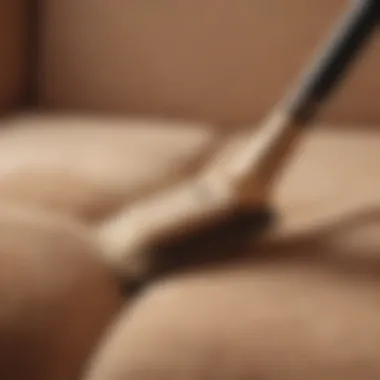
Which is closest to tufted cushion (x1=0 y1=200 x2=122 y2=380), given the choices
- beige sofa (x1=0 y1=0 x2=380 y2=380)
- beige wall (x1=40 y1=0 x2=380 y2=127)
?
beige sofa (x1=0 y1=0 x2=380 y2=380)

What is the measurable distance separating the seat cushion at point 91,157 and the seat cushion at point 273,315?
0.64ft

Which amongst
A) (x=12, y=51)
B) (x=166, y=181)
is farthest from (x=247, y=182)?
(x=12, y=51)

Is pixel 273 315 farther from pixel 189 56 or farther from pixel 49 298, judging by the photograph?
pixel 189 56

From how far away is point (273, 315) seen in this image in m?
0.65

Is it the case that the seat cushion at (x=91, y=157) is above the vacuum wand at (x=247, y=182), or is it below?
above

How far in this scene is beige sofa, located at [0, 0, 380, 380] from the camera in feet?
2.05

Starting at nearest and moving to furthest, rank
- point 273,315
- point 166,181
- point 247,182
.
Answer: point 273,315, point 247,182, point 166,181

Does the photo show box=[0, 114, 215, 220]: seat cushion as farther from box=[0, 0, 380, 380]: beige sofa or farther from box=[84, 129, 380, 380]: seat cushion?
box=[84, 129, 380, 380]: seat cushion

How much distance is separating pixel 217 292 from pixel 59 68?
34.8 inches

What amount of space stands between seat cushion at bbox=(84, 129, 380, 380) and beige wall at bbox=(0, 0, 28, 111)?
0.72m

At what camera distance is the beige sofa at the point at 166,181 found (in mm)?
625

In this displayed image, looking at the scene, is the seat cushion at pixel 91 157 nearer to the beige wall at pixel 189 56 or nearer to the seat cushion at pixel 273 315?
the beige wall at pixel 189 56

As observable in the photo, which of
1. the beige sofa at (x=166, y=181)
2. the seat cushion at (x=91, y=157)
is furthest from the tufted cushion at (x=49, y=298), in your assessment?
the seat cushion at (x=91, y=157)

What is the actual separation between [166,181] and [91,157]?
11cm
